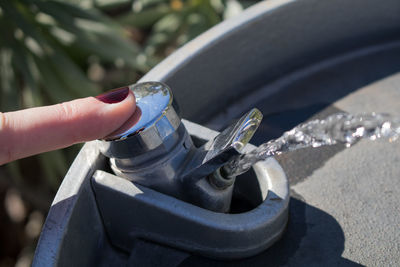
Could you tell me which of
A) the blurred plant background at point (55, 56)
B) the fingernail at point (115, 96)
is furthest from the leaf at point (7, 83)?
the fingernail at point (115, 96)

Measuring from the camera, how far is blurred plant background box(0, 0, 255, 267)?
60.1 inches

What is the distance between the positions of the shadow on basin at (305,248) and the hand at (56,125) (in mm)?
173

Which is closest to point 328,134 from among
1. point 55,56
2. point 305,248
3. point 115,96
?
point 305,248

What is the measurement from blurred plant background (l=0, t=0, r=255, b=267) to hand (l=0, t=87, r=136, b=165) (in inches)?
40.4

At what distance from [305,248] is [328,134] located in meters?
0.13

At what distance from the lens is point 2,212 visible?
1.83 m

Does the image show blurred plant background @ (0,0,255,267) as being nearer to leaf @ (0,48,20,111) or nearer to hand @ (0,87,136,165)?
leaf @ (0,48,20,111)

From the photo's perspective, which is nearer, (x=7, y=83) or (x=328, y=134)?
(x=328, y=134)

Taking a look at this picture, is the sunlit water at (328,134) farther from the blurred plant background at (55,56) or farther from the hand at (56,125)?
the blurred plant background at (55,56)

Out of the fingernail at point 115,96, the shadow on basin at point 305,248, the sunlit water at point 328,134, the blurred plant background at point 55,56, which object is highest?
the fingernail at point 115,96

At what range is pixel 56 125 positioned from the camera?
519 millimetres

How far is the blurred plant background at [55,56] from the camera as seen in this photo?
1.53m

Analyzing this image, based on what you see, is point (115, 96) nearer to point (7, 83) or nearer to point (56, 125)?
point (56, 125)

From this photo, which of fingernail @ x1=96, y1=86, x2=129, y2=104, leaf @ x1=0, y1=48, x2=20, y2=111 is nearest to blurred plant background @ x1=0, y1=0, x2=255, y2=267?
leaf @ x1=0, y1=48, x2=20, y2=111
